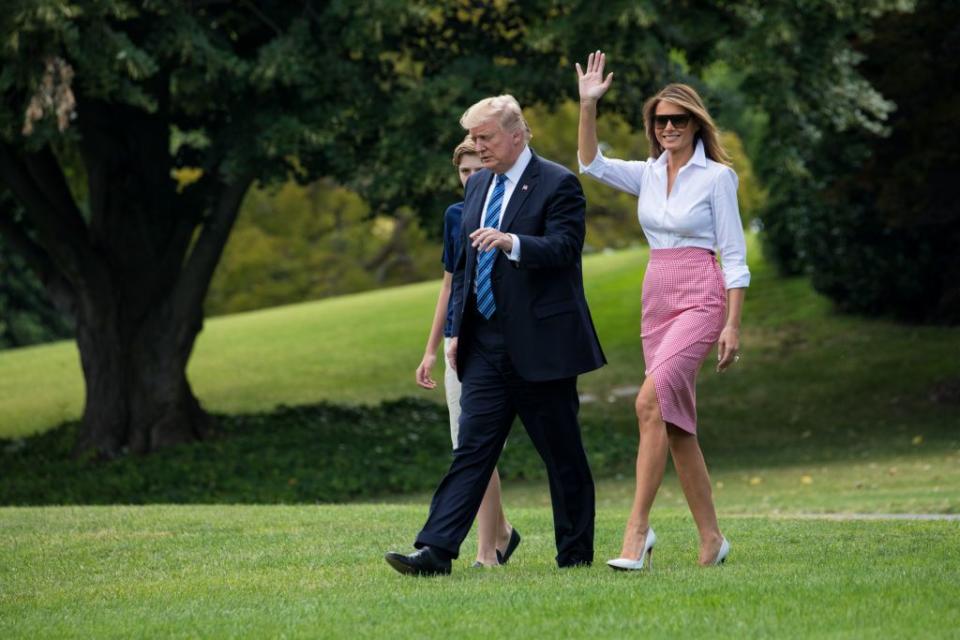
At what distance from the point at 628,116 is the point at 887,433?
18.3ft

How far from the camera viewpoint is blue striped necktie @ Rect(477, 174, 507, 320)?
23.9 ft

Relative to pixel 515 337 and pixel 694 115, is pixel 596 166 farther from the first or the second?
pixel 515 337

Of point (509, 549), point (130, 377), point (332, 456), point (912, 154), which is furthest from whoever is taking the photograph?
point (912, 154)

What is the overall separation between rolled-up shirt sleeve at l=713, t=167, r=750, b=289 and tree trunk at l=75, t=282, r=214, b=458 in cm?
1350

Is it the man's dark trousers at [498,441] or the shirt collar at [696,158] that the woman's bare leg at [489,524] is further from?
the shirt collar at [696,158]

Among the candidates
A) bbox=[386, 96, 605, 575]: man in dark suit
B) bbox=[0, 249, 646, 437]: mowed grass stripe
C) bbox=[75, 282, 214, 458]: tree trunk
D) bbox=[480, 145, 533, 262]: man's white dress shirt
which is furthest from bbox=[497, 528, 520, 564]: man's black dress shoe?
bbox=[0, 249, 646, 437]: mowed grass stripe

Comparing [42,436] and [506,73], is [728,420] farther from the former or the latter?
[42,436]

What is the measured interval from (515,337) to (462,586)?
1.19 meters

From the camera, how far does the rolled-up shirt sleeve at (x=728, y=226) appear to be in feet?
Result: 23.5

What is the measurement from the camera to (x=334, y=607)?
20.9 feet

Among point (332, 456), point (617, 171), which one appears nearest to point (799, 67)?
point (332, 456)

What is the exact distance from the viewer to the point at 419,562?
23.9 ft

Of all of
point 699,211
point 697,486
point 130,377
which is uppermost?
point 699,211

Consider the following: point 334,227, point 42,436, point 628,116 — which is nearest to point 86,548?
point 628,116
